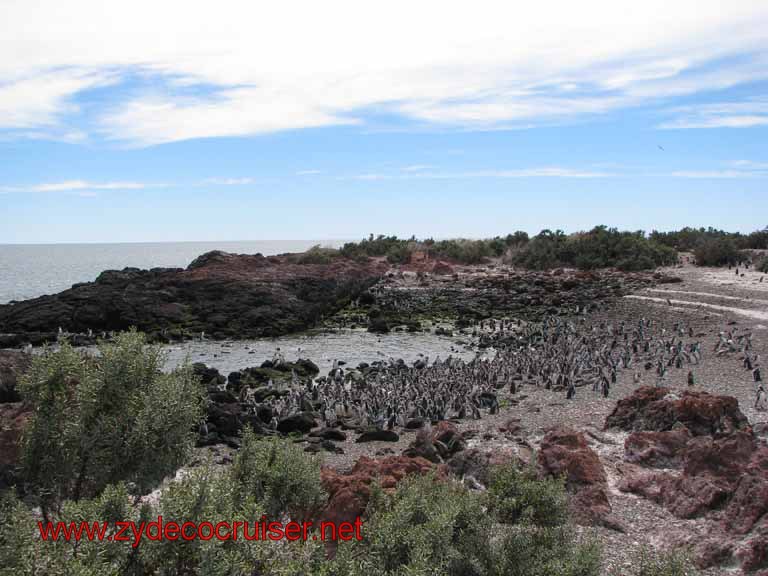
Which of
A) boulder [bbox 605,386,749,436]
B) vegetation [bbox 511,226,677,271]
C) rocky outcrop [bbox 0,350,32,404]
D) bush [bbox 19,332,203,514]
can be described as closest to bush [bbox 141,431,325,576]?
bush [bbox 19,332,203,514]

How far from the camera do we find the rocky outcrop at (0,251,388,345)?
4644cm

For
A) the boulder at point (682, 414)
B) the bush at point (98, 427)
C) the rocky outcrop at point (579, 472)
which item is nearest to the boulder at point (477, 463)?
the rocky outcrop at point (579, 472)

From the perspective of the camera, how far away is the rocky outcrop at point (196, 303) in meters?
46.4

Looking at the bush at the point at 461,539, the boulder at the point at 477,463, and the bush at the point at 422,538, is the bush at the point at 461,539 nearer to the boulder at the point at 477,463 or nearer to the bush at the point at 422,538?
the bush at the point at 422,538

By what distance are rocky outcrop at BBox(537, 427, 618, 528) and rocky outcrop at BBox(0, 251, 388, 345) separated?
34.3 metres

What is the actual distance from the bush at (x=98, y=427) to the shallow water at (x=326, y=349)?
22177 millimetres

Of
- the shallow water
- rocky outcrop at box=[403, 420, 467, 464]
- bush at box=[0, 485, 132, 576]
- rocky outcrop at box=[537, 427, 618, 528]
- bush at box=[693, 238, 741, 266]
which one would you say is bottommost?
the shallow water

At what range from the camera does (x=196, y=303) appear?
51594 millimetres

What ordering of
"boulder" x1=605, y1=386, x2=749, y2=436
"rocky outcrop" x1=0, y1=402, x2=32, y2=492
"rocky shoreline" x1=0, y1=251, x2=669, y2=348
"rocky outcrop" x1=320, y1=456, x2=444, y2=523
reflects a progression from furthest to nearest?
"rocky shoreline" x1=0, y1=251, x2=669, y2=348 → "boulder" x1=605, y1=386, x2=749, y2=436 → "rocky outcrop" x1=0, y1=402, x2=32, y2=492 → "rocky outcrop" x1=320, y1=456, x2=444, y2=523

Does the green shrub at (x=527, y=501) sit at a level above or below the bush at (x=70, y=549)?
below

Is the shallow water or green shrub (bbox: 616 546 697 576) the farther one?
the shallow water

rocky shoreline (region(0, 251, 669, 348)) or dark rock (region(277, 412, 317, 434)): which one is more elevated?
rocky shoreline (region(0, 251, 669, 348))

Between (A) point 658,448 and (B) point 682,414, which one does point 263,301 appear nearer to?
(B) point 682,414

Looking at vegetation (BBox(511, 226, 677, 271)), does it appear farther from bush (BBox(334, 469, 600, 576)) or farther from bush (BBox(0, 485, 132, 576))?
bush (BBox(0, 485, 132, 576))
